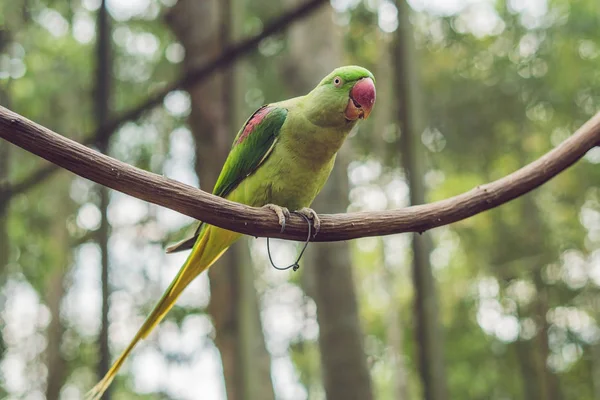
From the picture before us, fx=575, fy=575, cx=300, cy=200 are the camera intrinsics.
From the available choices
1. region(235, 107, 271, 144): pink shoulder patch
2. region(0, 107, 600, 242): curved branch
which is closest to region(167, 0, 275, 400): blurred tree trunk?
region(235, 107, 271, 144): pink shoulder patch

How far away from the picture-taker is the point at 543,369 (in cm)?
738

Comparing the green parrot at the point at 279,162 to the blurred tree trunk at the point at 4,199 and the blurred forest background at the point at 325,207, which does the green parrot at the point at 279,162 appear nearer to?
the blurred forest background at the point at 325,207

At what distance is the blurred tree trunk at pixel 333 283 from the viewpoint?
3725 mm

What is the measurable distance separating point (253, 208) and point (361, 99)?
1.33 ft

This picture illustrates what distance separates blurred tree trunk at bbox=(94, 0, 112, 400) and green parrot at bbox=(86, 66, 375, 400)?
46.9 inches

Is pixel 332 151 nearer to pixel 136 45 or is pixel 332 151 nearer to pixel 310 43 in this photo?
pixel 310 43

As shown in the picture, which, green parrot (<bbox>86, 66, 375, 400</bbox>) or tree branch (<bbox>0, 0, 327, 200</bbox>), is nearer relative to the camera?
green parrot (<bbox>86, 66, 375, 400</bbox>)

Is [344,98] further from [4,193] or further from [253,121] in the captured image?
[4,193]

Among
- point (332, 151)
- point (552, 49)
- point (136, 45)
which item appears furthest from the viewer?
point (136, 45)

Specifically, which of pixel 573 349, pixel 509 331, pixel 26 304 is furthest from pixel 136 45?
pixel 573 349

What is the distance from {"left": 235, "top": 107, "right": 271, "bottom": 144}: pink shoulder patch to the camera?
5.96 feet

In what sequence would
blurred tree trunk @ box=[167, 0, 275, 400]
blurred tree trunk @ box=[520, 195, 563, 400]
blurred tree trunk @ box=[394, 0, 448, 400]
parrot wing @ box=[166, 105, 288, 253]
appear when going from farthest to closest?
blurred tree trunk @ box=[520, 195, 563, 400], blurred tree trunk @ box=[167, 0, 275, 400], blurred tree trunk @ box=[394, 0, 448, 400], parrot wing @ box=[166, 105, 288, 253]

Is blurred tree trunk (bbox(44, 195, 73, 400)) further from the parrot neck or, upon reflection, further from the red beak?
the red beak

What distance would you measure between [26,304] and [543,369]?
21.9 feet
